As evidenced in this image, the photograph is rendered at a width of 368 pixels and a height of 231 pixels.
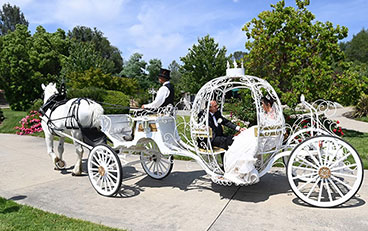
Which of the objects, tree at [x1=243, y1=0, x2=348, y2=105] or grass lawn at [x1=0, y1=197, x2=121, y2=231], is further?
tree at [x1=243, y1=0, x2=348, y2=105]

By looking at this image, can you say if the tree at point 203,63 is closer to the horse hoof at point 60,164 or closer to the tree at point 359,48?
the horse hoof at point 60,164

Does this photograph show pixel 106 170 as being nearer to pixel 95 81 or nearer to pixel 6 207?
pixel 6 207

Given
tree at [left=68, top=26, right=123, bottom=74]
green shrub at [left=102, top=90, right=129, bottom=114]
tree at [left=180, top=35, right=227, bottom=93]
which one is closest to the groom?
green shrub at [left=102, top=90, right=129, bottom=114]

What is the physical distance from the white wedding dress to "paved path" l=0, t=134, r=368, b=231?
1.49ft

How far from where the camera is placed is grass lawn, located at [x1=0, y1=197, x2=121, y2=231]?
3.66 metres

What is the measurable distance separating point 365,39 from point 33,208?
201 ft

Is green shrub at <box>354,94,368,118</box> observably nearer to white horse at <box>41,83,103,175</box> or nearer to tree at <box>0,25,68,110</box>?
white horse at <box>41,83,103,175</box>

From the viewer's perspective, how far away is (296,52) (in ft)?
32.6

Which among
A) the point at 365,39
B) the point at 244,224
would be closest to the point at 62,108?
the point at 244,224

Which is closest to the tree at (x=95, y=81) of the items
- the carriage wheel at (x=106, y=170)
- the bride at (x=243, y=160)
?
the carriage wheel at (x=106, y=170)

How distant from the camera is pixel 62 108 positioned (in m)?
6.18

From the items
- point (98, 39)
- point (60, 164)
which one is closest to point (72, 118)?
point (60, 164)

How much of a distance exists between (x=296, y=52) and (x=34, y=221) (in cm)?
907

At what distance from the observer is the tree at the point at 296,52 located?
9741mm
